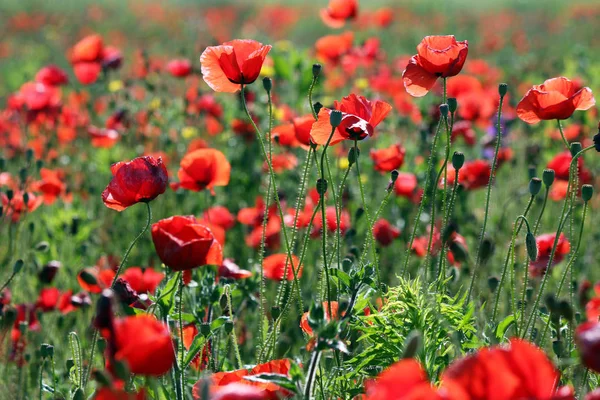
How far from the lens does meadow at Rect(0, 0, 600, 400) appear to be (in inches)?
63.9

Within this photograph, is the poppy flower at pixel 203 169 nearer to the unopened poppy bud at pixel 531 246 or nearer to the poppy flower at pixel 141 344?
the unopened poppy bud at pixel 531 246

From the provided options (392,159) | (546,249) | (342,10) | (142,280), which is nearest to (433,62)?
(392,159)

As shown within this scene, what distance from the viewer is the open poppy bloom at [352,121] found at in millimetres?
2002

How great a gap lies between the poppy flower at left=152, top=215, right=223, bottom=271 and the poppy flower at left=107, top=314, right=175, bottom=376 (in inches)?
17.9

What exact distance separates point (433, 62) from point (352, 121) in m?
0.29

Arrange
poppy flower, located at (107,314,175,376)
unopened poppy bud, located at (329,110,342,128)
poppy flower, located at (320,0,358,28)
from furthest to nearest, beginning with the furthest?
poppy flower, located at (320,0,358,28) < unopened poppy bud, located at (329,110,342,128) < poppy flower, located at (107,314,175,376)

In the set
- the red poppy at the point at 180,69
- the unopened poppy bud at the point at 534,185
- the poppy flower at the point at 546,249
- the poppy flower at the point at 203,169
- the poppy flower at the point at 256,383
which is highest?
the unopened poppy bud at the point at 534,185

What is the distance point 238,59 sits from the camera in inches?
83.4

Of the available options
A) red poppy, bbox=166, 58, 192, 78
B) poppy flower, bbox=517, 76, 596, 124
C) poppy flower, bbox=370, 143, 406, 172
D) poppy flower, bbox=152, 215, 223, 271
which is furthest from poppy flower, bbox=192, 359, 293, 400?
red poppy, bbox=166, 58, 192, 78

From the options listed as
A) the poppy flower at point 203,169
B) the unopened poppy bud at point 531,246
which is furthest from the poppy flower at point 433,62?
the poppy flower at point 203,169

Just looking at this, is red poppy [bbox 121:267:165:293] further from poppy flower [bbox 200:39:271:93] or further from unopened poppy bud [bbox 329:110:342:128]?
unopened poppy bud [bbox 329:110:342:128]

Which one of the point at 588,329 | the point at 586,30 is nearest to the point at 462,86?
the point at 588,329

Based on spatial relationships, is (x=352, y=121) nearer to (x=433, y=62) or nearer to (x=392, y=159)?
(x=433, y=62)

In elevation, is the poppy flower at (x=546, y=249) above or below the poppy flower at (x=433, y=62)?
below
